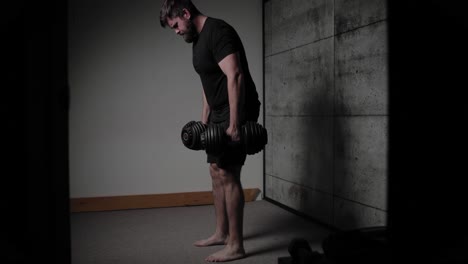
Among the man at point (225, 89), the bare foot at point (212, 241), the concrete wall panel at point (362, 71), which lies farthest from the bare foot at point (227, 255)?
the concrete wall panel at point (362, 71)

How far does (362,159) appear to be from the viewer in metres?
2.79

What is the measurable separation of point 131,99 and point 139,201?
924 mm

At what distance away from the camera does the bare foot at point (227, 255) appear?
2.52m

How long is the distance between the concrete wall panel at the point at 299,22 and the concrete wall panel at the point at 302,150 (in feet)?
2.05


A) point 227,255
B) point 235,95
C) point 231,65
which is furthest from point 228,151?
point 227,255

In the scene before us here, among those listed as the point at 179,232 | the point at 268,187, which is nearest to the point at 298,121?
the point at 268,187

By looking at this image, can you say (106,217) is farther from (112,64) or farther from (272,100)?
(272,100)

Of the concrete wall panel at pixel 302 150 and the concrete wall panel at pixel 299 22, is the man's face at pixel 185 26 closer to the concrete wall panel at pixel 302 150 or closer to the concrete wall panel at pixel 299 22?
the concrete wall panel at pixel 299 22

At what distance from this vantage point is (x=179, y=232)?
318 cm

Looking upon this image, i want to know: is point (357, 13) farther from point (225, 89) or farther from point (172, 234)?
point (172, 234)

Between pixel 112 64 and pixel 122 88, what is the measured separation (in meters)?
0.23
